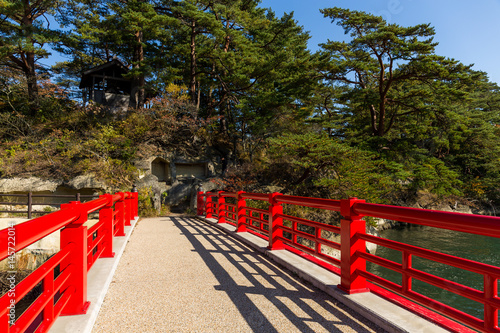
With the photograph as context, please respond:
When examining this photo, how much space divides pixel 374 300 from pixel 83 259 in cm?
285

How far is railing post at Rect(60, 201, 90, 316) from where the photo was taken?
93.3 inches

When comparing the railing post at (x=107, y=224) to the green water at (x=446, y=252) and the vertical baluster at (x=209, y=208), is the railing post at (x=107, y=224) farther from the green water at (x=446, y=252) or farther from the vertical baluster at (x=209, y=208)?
the green water at (x=446, y=252)

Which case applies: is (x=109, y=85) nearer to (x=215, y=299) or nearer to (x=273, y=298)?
(x=215, y=299)

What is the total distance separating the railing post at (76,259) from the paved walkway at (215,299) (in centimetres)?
29

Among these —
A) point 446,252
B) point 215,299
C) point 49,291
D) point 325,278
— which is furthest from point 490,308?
point 446,252

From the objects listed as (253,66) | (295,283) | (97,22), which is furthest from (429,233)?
(97,22)

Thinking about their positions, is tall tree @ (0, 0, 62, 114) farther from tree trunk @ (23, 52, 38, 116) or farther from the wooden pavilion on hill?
the wooden pavilion on hill

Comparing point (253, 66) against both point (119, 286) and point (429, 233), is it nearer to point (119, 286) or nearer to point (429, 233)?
point (429, 233)

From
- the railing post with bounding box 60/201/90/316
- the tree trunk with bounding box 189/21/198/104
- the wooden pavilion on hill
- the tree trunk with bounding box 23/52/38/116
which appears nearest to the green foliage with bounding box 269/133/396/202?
the tree trunk with bounding box 189/21/198/104

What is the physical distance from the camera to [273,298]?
313 cm

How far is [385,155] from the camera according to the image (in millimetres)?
16312

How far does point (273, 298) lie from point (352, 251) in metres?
1.04

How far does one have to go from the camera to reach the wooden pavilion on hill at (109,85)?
70.3 ft

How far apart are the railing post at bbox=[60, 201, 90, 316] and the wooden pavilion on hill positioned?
2007 centimetres
